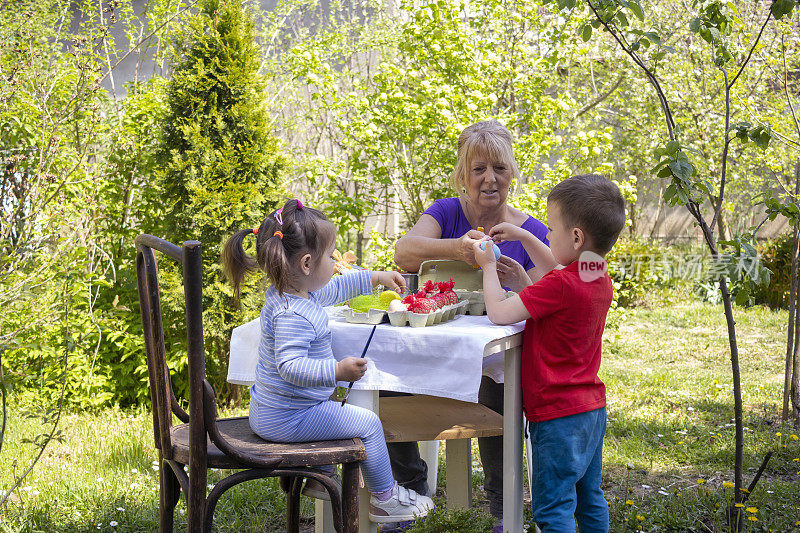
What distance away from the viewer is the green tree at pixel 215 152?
14.8ft

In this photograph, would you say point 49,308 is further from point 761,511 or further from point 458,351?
point 761,511

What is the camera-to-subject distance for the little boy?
210cm

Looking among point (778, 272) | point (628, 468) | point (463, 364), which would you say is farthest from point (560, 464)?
point (778, 272)

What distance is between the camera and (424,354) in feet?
6.53

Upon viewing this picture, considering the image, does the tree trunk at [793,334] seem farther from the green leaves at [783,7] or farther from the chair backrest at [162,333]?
the chair backrest at [162,333]

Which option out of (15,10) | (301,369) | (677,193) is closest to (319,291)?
(301,369)

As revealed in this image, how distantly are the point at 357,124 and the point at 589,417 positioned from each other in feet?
12.5

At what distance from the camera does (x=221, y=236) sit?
4543 millimetres

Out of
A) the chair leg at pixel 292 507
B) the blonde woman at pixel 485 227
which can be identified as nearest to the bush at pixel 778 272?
the blonde woman at pixel 485 227

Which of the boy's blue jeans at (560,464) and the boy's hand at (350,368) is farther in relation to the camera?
the boy's blue jeans at (560,464)

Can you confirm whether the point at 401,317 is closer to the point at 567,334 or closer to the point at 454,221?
the point at 567,334

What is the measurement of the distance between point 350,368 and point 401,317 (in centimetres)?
31

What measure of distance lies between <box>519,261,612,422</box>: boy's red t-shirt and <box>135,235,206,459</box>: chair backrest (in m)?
0.97

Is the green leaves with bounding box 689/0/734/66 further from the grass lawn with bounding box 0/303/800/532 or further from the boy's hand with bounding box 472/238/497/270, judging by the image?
the grass lawn with bounding box 0/303/800/532
